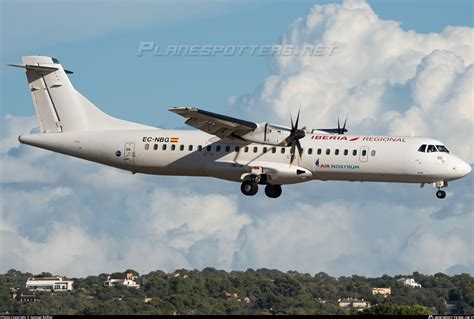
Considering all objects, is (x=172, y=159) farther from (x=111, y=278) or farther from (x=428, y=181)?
(x=111, y=278)

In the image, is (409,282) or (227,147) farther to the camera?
(409,282)

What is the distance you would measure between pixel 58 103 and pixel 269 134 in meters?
11.3

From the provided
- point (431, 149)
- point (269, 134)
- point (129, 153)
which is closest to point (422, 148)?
point (431, 149)

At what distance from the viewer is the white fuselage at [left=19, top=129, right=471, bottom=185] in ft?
176

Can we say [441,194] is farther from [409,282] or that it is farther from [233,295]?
[409,282]

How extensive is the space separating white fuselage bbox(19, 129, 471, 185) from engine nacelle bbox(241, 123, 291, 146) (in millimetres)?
736

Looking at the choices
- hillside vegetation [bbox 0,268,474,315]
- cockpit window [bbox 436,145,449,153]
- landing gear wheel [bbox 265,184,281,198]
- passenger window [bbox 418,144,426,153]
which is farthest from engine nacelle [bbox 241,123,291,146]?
hillside vegetation [bbox 0,268,474,315]

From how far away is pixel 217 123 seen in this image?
5438cm

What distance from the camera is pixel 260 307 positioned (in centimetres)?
8656

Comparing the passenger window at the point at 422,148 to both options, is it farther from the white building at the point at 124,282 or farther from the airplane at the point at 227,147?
the white building at the point at 124,282

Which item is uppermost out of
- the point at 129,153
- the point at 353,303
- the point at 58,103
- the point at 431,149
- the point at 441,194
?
the point at 58,103

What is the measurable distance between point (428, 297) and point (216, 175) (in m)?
42.7

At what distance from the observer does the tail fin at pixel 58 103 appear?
191 feet

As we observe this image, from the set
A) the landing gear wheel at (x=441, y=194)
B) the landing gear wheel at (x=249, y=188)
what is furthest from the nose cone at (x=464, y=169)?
the landing gear wheel at (x=249, y=188)
